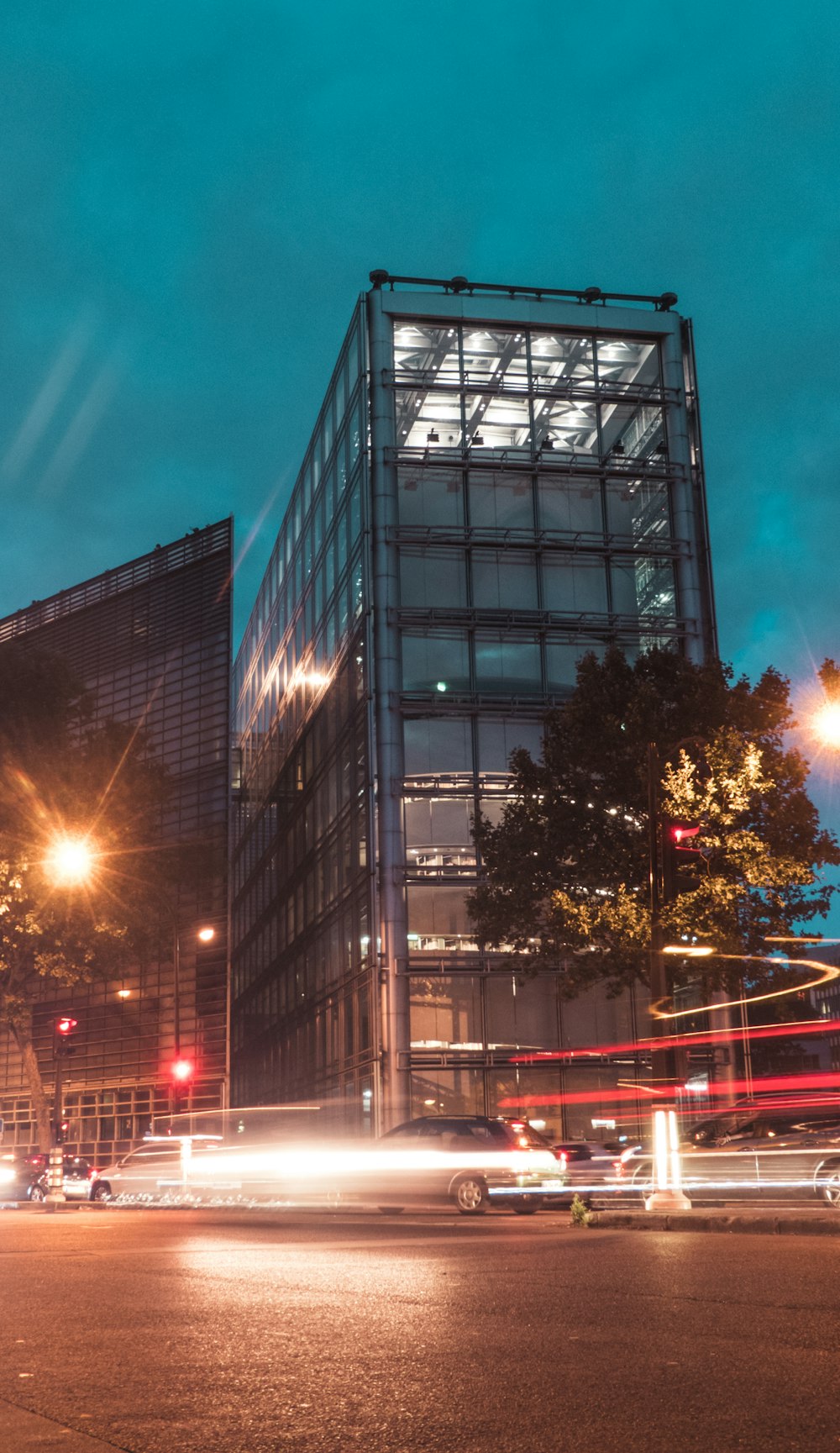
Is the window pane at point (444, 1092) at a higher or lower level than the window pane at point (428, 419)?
lower

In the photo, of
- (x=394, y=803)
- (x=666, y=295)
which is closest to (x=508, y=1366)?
(x=394, y=803)

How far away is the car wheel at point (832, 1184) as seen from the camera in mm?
18875

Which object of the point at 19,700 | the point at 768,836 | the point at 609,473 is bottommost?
the point at 768,836

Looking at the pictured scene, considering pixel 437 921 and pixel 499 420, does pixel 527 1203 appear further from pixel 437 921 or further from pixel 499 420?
pixel 499 420

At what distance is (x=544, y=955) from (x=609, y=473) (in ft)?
60.1

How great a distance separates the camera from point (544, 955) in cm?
2939

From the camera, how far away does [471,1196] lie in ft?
75.5

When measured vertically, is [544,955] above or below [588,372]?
below

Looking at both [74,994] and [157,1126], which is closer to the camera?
[157,1126]

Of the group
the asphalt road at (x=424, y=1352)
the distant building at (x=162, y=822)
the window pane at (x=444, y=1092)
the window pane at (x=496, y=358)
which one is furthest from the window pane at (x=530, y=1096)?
the asphalt road at (x=424, y=1352)

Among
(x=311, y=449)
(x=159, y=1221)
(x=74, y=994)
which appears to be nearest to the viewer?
(x=159, y=1221)

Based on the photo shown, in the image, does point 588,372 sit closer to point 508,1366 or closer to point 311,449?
point 311,449

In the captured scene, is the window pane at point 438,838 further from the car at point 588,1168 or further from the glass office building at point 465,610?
the car at point 588,1168

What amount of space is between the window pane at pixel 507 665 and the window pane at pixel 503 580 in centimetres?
99
